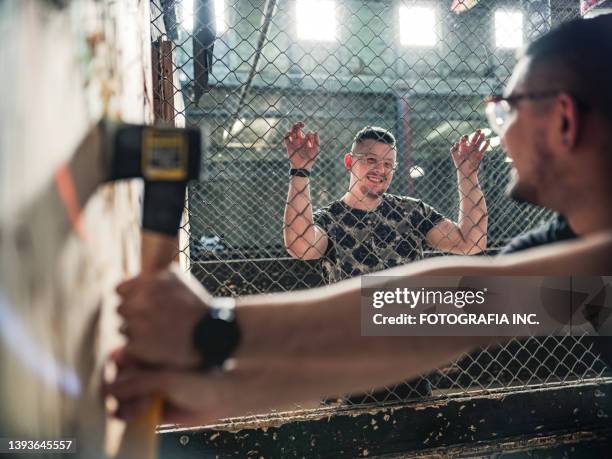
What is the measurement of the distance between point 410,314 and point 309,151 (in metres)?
1.29

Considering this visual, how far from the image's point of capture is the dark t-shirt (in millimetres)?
1185

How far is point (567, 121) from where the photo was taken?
3.24ft

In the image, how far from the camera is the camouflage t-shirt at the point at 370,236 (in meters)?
2.17

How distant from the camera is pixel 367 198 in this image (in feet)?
7.50

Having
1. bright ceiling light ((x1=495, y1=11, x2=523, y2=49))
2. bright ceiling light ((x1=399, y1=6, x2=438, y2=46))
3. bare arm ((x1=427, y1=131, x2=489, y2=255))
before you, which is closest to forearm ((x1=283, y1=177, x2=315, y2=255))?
bare arm ((x1=427, y1=131, x2=489, y2=255))

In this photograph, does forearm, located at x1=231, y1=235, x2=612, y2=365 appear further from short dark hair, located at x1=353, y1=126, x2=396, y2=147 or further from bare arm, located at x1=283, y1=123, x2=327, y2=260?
short dark hair, located at x1=353, y1=126, x2=396, y2=147

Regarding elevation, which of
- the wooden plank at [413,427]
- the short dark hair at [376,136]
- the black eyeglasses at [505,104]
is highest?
the short dark hair at [376,136]

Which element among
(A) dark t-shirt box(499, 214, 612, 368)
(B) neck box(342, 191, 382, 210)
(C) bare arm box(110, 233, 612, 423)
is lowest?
(C) bare arm box(110, 233, 612, 423)

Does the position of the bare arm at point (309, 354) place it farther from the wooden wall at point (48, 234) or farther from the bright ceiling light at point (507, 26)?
the bright ceiling light at point (507, 26)

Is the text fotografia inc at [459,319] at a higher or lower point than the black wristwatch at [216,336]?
lower

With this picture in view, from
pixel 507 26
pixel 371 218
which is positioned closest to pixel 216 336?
pixel 371 218

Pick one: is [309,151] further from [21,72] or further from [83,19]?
[21,72]

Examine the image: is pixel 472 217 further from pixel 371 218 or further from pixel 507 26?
pixel 507 26

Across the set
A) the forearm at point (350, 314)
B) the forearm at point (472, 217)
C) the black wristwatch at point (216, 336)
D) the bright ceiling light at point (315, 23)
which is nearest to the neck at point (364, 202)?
the forearm at point (472, 217)
